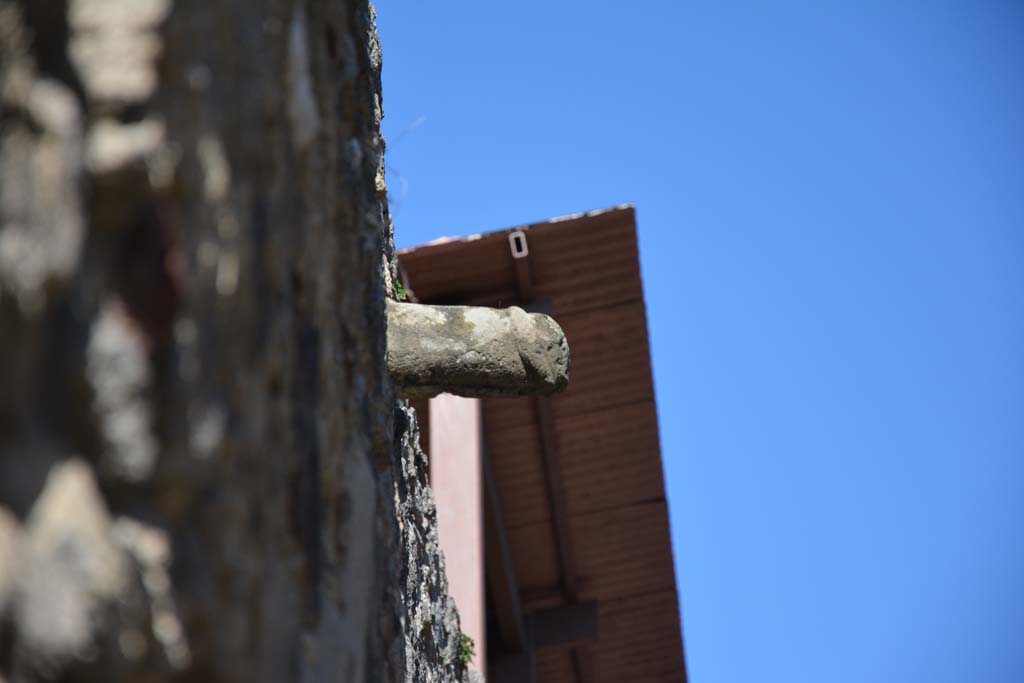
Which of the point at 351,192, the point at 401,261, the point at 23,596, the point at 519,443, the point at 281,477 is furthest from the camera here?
the point at 519,443

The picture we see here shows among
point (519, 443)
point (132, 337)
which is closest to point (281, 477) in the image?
point (132, 337)

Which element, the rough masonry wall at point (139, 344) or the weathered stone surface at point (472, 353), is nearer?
the rough masonry wall at point (139, 344)

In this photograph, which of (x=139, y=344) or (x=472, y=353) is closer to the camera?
(x=139, y=344)

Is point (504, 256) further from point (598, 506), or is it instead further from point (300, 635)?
point (300, 635)

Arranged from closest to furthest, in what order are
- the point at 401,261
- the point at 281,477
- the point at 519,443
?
the point at 281,477, the point at 401,261, the point at 519,443

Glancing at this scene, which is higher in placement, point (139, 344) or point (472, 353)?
point (472, 353)

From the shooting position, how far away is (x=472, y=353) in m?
2.41

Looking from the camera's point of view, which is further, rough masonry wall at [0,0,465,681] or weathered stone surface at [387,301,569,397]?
weathered stone surface at [387,301,569,397]

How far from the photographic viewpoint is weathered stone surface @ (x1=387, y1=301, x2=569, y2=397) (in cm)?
240

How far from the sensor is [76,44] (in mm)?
1079

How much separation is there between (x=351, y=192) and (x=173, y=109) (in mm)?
638

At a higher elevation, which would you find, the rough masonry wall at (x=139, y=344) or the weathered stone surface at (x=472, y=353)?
the weathered stone surface at (x=472, y=353)

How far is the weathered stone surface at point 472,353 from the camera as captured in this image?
2.40 m

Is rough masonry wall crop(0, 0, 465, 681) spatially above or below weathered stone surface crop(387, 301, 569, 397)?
below
